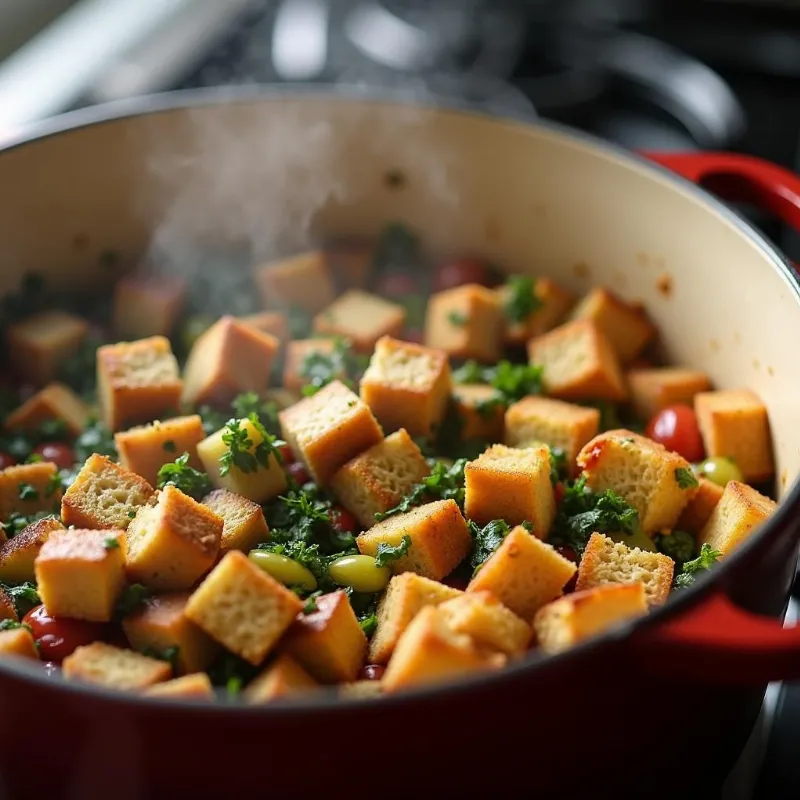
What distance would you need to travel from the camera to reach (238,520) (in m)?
1.62

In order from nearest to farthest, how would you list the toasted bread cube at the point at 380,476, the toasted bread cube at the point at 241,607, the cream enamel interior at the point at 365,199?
1. the toasted bread cube at the point at 241,607
2. the toasted bread cube at the point at 380,476
3. the cream enamel interior at the point at 365,199

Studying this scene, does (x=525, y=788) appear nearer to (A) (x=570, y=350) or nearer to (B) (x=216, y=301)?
(A) (x=570, y=350)

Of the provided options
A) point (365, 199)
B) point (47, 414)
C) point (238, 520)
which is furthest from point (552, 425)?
point (47, 414)

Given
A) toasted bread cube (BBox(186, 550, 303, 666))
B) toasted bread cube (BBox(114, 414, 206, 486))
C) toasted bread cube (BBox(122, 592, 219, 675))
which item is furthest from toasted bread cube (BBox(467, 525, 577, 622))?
toasted bread cube (BBox(114, 414, 206, 486))

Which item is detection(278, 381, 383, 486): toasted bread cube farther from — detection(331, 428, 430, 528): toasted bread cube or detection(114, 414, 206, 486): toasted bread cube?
detection(114, 414, 206, 486): toasted bread cube

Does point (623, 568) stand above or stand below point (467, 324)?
below

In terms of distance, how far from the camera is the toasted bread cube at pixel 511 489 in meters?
1.63

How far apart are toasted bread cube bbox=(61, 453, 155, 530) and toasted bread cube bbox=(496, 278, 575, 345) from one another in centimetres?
91

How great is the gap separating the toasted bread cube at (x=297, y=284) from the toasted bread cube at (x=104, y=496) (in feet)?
2.38

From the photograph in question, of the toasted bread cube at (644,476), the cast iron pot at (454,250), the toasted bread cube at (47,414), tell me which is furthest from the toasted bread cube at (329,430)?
the cast iron pot at (454,250)

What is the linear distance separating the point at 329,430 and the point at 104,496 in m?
0.37

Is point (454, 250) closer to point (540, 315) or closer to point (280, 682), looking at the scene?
point (540, 315)

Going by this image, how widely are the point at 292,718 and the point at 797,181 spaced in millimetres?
1394

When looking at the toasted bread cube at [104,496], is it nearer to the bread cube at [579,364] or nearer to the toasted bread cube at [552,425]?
the toasted bread cube at [552,425]
